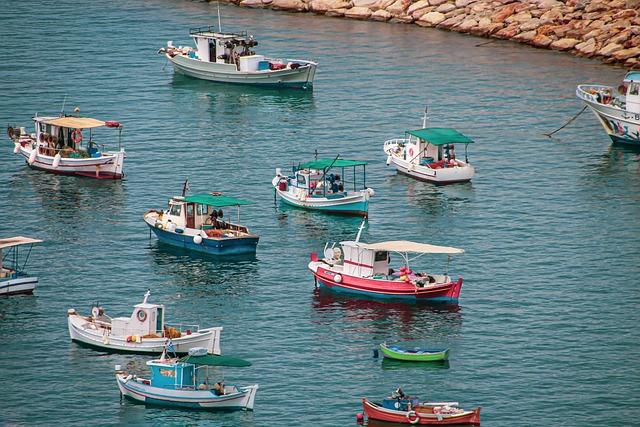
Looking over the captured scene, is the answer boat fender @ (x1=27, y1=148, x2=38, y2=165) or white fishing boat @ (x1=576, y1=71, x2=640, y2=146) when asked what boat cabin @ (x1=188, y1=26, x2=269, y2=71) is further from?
white fishing boat @ (x1=576, y1=71, x2=640, y2=146)

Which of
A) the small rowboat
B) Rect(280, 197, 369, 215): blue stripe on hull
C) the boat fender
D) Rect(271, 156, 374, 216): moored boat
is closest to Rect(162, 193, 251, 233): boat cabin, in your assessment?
Rect(271, 156, 374, 216): moored boat

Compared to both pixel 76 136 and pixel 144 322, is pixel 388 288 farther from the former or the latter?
pixel 76 136

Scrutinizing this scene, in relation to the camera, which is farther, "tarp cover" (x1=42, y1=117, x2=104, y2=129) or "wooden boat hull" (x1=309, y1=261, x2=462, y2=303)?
"tarp cover" (x1=42, y1=117, x2=104, y2=129)

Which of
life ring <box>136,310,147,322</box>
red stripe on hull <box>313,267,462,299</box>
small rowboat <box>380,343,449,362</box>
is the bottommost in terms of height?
small rowboat <box>380,343,449,362</box>

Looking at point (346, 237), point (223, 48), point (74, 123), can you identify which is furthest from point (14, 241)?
point (223, 48)

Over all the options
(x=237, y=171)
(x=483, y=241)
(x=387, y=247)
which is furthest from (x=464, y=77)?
(x=387, y=247)

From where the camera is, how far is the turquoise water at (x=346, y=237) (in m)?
106

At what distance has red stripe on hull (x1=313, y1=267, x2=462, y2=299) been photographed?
118125 millimetres

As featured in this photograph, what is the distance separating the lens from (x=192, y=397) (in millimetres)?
101062

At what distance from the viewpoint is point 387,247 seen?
11988 centimetres

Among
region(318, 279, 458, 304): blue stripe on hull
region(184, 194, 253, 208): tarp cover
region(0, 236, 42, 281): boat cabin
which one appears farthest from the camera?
region(184, 194, 253, 208): tarp cover

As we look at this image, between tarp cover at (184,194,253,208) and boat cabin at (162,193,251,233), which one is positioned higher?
tarp cover at (184,194,253,208)

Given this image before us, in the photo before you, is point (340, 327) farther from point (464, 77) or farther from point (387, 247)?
point (464, 77)

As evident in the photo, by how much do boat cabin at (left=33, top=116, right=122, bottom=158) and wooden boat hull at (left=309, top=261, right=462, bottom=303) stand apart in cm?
4096
